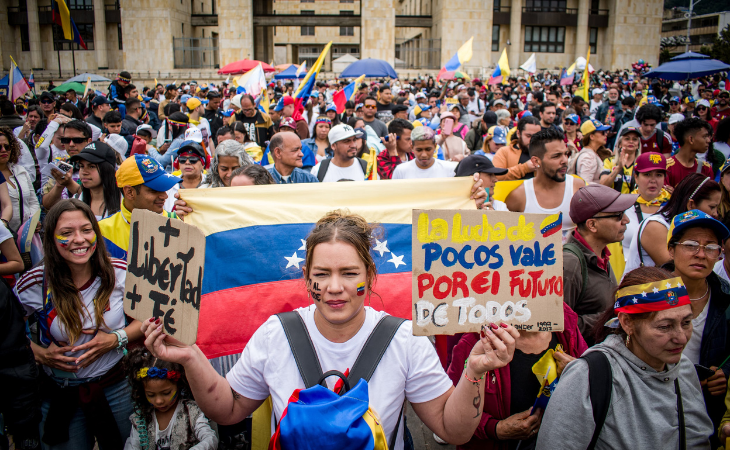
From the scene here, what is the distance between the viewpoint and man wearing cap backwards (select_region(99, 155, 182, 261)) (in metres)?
3.49

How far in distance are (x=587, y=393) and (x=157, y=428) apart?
2.50 m

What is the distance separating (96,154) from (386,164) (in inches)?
148

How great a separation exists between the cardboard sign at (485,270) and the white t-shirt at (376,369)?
0.13m

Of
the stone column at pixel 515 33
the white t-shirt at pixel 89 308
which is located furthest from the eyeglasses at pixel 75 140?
the stone column at pixel 515 33

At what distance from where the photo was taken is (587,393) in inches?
85.7

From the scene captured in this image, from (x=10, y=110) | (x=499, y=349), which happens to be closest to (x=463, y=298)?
(x=499, y=349)

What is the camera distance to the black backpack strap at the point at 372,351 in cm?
197

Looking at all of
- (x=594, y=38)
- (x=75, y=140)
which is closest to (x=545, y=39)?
(x=594, y=38)

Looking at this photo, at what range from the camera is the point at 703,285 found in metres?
2.97

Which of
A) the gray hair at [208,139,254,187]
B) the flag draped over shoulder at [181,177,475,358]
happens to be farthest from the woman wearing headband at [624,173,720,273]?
the gray hair at [208,139,254,187]

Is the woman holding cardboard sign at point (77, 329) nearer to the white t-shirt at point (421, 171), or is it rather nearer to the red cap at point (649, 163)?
the white t-shirt at point (421, 171)

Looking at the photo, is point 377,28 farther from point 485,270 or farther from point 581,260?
point 485,270

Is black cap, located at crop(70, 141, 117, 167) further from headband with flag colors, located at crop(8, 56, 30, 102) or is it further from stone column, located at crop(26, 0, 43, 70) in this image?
stone column, located at crop(26, 0, 43, 70)

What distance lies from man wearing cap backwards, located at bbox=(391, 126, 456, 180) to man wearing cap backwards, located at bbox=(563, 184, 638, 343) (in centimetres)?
250
